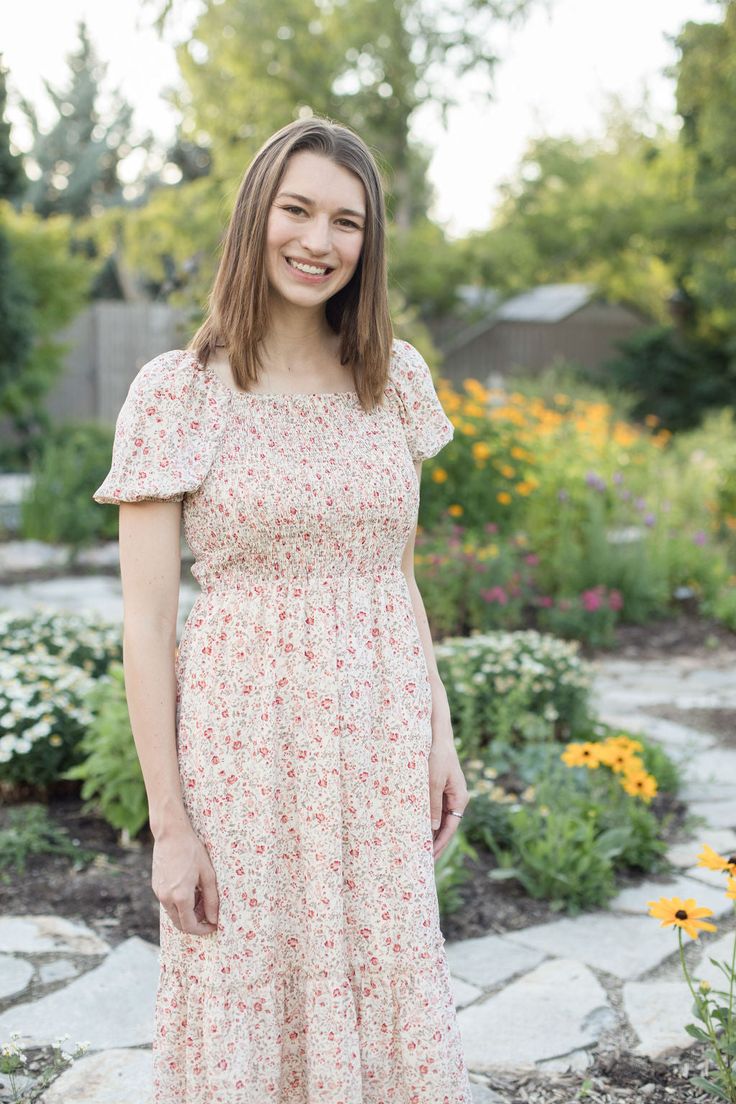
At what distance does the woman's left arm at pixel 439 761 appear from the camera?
1827mm

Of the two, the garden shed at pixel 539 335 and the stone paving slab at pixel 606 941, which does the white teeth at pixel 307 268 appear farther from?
the garden shed at pixel 539 335

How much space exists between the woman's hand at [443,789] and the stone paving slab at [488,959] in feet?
3.16

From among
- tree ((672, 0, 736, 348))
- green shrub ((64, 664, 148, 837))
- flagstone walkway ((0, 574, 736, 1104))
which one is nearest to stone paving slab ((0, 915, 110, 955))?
flagstone walkway ((0, 574, 736, 1104))

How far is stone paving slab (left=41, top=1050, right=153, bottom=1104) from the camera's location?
2.12 meters

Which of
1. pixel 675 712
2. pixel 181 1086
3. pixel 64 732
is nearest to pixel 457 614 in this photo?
pixel 675 712

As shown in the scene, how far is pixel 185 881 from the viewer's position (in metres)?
1.57

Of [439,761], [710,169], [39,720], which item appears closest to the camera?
[439,761]

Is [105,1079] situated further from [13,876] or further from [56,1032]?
[13,876]

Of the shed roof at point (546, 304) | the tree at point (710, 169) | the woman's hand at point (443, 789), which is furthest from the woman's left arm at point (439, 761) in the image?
the shed roof at point (546, 304)

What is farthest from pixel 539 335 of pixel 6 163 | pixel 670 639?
pixel 670 639

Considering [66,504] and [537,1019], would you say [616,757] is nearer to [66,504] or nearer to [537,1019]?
[537,1019]

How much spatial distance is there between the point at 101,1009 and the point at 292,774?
1175 mm

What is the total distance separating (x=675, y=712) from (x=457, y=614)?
4.31ft

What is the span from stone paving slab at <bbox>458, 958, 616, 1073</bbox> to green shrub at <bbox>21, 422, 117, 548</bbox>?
250 inches
